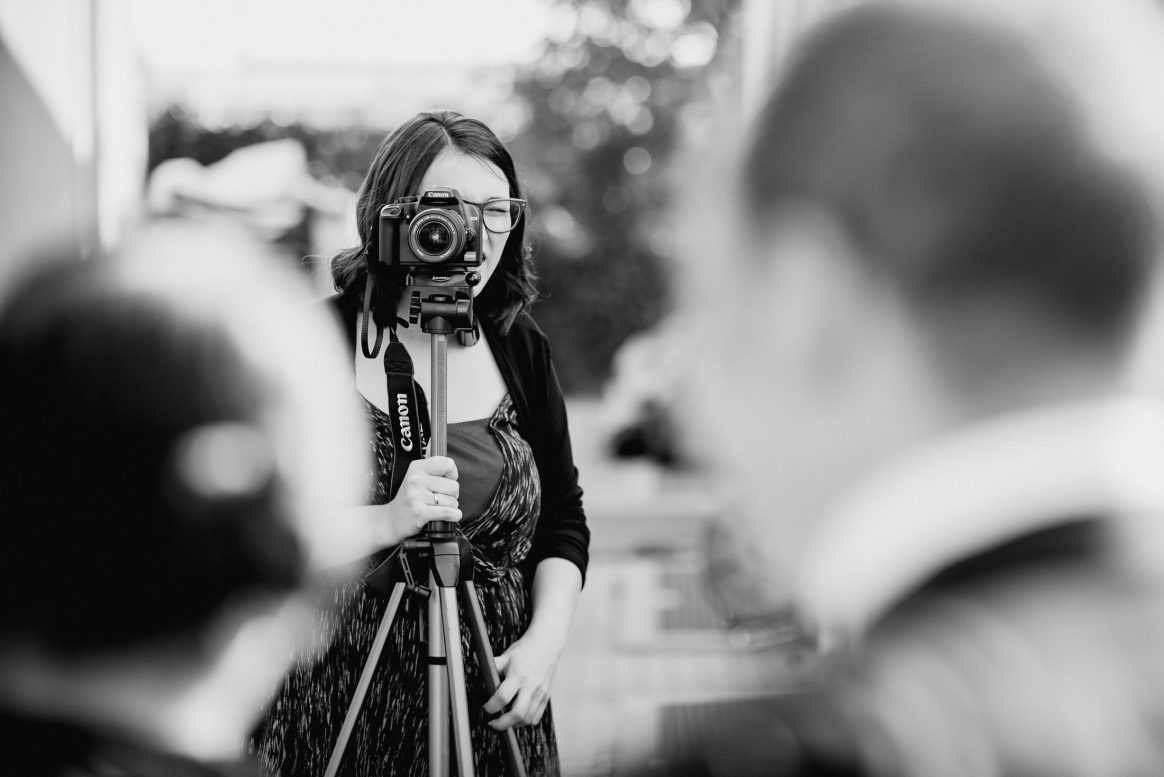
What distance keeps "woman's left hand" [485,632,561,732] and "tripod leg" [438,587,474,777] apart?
0.05 metres

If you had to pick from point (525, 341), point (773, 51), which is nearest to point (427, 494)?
point (525, 341)

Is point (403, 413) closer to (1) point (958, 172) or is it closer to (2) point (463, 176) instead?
(2) point (463, 176)

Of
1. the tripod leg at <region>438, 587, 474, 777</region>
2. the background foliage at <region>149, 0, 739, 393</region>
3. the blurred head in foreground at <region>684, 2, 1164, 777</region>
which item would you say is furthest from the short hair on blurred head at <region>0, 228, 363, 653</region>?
the background foliage at <region>149, 0, 739, 393</region>

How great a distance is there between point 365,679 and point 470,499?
0.94ft

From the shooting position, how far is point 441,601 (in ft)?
4.85

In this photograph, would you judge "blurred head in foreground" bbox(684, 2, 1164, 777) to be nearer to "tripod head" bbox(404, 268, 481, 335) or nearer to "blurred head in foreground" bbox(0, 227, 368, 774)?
"blurred head in foreground" bbox(0, 227, 368, 774)

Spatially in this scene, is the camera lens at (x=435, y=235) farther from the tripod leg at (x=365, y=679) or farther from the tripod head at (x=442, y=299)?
the tripod leg at (x=365, y=679)

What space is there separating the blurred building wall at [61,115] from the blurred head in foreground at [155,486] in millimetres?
1745

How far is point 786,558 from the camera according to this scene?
557mm

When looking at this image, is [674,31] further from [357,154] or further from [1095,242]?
[1095,242]

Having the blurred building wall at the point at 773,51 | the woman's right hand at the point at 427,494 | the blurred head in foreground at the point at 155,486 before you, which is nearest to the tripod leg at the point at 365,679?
the woman's right hand at the point at 427,494

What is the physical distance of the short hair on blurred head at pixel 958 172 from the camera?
0.48 meters

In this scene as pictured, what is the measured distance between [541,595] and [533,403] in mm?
293

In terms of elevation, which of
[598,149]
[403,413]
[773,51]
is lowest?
[403,413]
